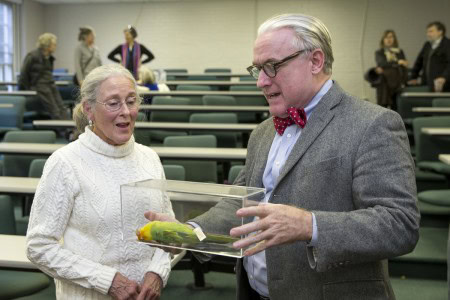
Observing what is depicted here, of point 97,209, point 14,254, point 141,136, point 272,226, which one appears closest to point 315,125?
point 272,226

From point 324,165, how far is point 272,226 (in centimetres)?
29

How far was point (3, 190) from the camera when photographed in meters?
3.34

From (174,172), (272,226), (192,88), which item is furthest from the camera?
(192,88)

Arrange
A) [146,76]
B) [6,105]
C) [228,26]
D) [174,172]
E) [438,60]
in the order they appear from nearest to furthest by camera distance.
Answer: [174,172], [6,105], [146,76], [438,60], [228,26]

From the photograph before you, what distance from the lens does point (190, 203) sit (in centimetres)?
144

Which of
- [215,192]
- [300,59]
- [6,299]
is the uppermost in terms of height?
[300,59]

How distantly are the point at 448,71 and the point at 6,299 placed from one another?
7.54 metres

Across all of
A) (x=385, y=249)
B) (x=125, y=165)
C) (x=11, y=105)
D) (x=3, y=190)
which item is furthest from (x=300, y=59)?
(x=11, y=105)

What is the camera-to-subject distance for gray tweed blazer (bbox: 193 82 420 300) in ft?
4.36

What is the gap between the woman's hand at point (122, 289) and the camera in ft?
6.55

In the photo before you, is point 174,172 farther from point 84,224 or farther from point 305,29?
point 305,29

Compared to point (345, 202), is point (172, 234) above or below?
below

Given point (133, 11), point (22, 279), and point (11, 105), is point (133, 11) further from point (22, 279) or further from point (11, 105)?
point (22, 279)

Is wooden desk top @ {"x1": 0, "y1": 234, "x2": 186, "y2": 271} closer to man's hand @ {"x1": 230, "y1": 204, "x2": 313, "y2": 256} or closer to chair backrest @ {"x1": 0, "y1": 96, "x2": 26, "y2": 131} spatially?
man's hand @ {"x1": 230, "y1": 204, "x2": 313, "y2": 256}
